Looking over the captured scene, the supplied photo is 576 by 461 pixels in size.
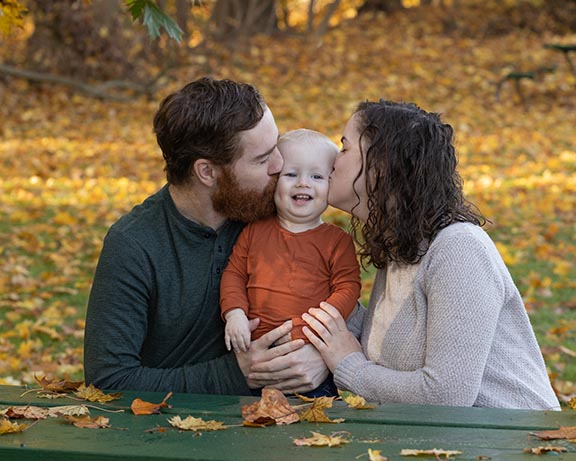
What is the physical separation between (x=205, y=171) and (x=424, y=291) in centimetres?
87

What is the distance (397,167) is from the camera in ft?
9.68

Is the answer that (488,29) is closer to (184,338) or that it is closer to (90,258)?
(90,258)

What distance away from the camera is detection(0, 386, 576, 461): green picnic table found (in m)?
2.14

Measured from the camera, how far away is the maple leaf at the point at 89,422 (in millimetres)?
2391

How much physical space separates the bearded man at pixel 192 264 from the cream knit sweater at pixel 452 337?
28 centimetres

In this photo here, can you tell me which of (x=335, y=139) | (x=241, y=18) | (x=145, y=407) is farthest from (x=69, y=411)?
(x=241, y=18)

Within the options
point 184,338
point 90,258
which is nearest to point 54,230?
point 90,258

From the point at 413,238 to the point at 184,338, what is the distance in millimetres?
893

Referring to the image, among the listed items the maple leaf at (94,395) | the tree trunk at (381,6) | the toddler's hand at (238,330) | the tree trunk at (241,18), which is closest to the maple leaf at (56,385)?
the maple leaf at (94,395)

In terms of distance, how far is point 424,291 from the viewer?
2887mm

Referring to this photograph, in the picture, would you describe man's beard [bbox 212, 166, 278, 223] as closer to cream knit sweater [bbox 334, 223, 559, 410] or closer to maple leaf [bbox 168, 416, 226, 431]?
cream knit sweater [bbox 334, 223, 559, 410]

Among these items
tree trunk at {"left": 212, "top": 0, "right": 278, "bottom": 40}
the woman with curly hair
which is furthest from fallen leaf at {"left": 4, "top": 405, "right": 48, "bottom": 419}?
tree trunk at {"left": 212, "top": 0, "right": 278, "bottom": 40}

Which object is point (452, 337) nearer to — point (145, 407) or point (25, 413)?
point (145, 407)

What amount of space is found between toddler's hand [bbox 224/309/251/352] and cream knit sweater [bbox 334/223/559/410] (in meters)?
0.33
